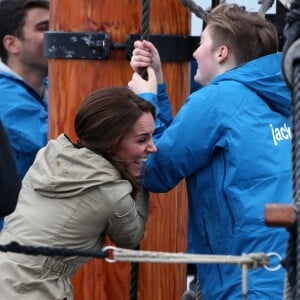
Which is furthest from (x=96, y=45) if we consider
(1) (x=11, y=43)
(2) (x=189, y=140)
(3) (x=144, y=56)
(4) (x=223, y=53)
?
(1) (x=11, y=43)

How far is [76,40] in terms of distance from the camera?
13.9ft

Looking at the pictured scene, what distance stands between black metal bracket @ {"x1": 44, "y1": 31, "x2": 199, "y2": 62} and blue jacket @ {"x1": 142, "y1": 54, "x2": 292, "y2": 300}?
0.30 meters

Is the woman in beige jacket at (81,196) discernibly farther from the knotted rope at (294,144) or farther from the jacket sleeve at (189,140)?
the knotted rope at (294,144)

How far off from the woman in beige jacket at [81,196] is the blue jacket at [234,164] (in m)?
0.13

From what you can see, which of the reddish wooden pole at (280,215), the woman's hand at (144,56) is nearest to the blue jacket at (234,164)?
the woman's hand at (144,56)

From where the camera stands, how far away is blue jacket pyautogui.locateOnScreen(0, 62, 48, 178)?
4.93 meters

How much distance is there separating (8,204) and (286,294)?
2.65ft

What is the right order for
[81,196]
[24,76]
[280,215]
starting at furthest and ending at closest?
[24,76]
[81,196]
[280,215]

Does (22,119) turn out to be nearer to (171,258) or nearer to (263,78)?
(263,78)

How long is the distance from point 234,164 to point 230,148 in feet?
0.17

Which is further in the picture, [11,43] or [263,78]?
[11,43]

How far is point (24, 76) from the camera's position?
5.37 m

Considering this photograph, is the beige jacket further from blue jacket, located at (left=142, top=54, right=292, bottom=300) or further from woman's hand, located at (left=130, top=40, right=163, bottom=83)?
woman's hand, located at (left=130, top=40, right=163, bottom=83)

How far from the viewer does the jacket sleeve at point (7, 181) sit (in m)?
3.16
